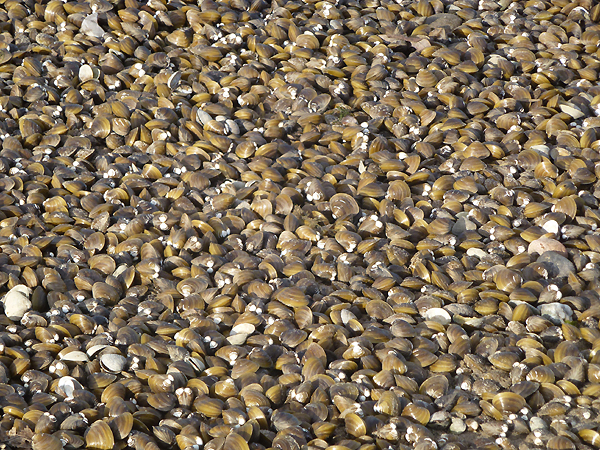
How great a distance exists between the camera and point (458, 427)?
8.52 ft

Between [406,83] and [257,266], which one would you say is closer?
[257,266]

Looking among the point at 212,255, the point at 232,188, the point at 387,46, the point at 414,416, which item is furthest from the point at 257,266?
the point at 387,46

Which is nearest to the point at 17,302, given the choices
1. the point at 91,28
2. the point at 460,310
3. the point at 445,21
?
the point at 460,310

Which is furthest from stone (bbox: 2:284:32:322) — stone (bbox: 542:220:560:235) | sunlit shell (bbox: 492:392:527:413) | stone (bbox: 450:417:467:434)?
stone (bbox: 542:220:560:235)

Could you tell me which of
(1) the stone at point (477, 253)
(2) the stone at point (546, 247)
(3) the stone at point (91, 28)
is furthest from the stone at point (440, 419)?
(3) the stone at point (91, 28)

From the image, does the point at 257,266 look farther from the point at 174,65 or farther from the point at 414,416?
the point at 174,65

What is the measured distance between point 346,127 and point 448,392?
2030 mm

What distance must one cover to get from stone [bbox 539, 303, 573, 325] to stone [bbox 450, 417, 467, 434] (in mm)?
800

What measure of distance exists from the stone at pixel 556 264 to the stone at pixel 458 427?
109 cm

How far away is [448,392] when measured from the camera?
9.00 ft

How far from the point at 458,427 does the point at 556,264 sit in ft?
3.93

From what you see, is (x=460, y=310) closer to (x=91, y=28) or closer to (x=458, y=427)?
(x=458, y=427)

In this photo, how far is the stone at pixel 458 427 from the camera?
259cm

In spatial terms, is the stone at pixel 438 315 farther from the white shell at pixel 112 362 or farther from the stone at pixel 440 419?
the white shell at pixel 112 362
